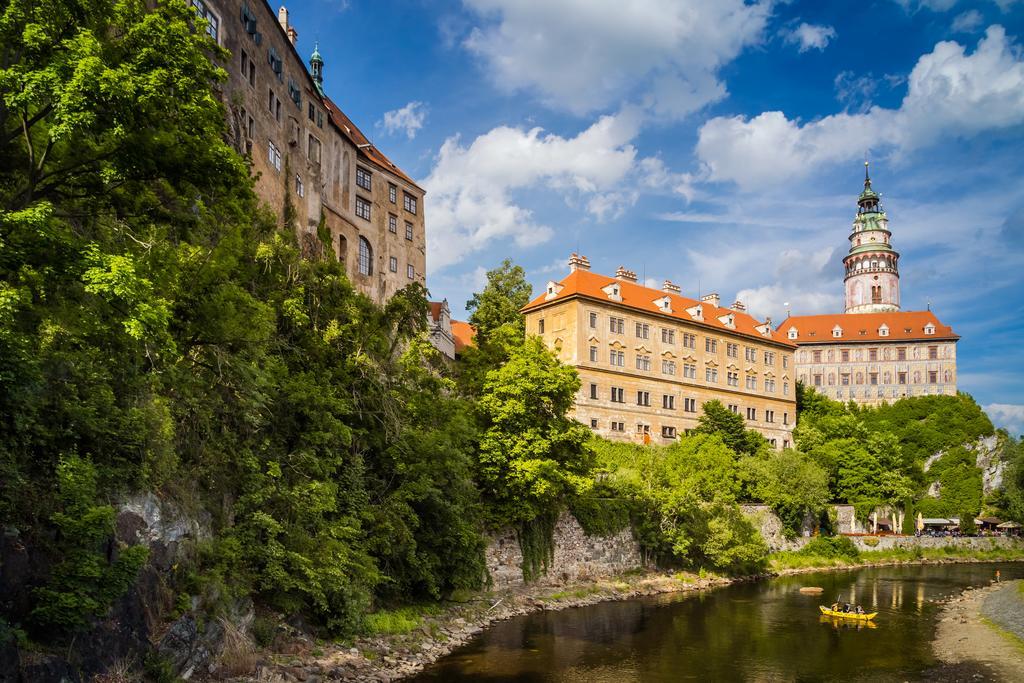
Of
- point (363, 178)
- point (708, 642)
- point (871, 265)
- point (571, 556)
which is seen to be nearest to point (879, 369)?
point (871, 265)

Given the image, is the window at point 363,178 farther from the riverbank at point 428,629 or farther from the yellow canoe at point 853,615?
the yellow canoe at point 853,615

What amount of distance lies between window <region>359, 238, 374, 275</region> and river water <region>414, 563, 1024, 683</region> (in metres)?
20.4

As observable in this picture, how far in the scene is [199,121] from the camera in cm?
1112

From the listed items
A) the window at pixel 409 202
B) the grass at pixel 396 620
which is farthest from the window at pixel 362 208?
the grass at pixel 396 620

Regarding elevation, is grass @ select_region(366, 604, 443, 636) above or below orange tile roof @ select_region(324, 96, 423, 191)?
below

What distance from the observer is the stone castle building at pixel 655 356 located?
2120 inches

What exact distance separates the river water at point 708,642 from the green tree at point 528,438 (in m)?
4.88

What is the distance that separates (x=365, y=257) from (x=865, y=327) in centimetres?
7738

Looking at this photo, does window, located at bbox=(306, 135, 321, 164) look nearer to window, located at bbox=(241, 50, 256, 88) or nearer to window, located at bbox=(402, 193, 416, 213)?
window, located at bbox=(241, 50, 256, 88)

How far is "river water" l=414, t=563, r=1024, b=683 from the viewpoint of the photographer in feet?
69.6

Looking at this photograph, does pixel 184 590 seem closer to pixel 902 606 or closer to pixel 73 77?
pixel 73 77

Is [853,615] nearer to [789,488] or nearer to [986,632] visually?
[986,632]

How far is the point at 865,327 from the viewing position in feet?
314

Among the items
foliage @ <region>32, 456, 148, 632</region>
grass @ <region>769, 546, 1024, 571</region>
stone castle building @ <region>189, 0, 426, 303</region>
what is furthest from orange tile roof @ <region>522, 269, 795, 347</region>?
foliage @ <region>32, 456, 148, 632</region>
